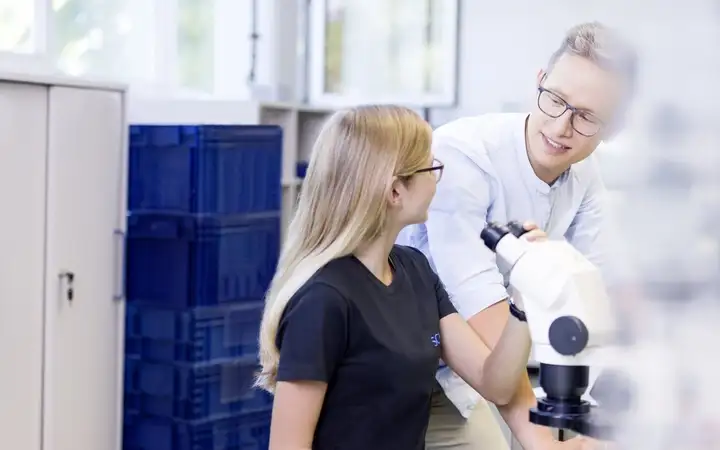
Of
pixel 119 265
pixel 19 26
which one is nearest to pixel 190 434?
pixel 119 265

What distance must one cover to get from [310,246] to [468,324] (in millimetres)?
304

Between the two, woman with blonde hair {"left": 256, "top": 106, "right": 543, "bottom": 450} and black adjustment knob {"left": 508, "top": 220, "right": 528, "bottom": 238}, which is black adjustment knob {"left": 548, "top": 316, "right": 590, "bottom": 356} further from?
woman with blonde hair {"left": 256, "top": 106, "right": 543, "bottom": 450}

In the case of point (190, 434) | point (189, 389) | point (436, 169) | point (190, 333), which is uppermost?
point (436, 169)

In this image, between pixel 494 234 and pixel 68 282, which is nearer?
pixel 494 234

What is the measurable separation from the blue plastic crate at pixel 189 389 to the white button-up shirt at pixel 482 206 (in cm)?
163

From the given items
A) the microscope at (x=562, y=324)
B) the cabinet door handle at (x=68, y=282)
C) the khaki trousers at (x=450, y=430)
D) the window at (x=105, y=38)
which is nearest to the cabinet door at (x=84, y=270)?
the cabinet door handle at (x=68, y=282)

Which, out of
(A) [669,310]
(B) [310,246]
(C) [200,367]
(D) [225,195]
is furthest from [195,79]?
(A) [669,310]

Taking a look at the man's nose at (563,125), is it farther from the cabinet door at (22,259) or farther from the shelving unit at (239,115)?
the shelving unit at (239,115)

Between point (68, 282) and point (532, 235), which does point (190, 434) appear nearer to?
point (68, 282)

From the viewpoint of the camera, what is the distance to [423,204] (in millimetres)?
1511

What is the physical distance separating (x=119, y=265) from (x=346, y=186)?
6.09 feet

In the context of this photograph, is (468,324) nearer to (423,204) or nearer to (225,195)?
(423,204)

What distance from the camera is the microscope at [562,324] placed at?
77 centimetres

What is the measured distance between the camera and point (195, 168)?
3234 mm
